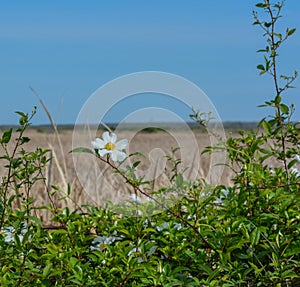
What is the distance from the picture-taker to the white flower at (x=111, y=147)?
6.16 feet

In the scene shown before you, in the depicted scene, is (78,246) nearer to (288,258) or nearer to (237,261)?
(237,261)

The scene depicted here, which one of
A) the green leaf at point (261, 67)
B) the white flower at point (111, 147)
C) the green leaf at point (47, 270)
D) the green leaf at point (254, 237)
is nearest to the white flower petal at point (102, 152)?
the white flower at point (111, 147)

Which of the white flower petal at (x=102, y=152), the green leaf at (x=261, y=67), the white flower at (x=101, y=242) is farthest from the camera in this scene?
the green leaf at (x=261, y=67)

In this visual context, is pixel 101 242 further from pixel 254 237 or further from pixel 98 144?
pixel 254 237

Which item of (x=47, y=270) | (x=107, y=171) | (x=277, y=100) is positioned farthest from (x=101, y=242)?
(x=107, y=171)

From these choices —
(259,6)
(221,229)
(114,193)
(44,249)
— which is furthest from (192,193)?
(114,193)

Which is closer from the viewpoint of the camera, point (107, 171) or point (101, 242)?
point (101, 242)

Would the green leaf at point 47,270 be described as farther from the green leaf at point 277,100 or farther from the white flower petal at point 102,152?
the green leaf at point 277,100

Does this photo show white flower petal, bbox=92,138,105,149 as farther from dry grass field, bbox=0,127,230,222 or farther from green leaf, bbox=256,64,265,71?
green leaf, bbox=256,64,265,71

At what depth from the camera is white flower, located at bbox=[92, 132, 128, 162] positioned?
6.16 feet

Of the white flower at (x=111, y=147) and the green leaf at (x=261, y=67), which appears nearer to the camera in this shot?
the white flower at (x=111, y=147)

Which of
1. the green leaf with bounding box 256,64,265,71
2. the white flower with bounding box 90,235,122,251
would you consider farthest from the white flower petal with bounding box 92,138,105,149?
the green leaf with bounding box 256,64,265,71

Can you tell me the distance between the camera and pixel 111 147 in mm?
1900

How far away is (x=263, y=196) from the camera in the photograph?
2180 millimetres
